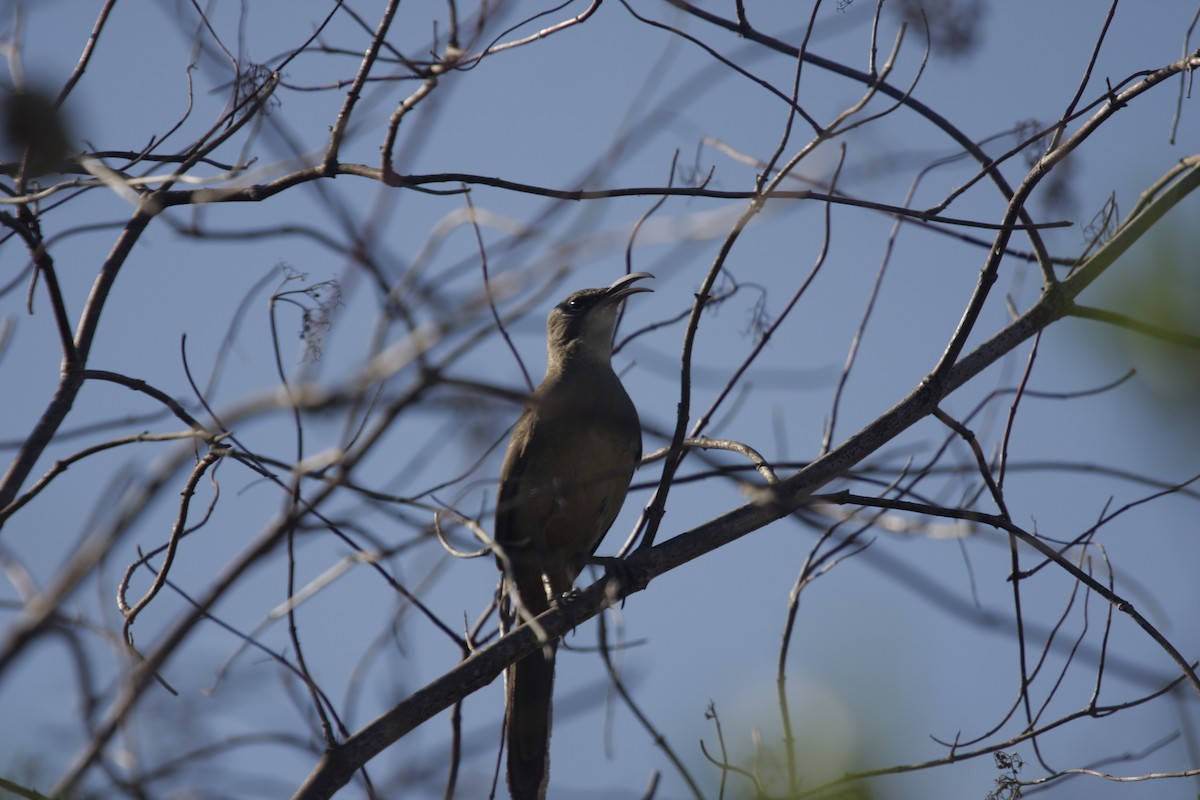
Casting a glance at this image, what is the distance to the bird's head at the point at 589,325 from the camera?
6.61 m

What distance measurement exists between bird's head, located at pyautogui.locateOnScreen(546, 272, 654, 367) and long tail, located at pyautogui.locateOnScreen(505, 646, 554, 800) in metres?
1.91

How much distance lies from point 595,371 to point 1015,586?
118 inches

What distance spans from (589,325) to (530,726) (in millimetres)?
2462

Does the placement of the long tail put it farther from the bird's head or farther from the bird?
the bird's head

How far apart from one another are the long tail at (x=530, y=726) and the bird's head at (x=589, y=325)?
6.27 feet

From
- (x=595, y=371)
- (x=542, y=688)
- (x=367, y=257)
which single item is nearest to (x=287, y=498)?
(x=367, y=257)

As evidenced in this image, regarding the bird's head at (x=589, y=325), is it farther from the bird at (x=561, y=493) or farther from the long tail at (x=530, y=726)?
the long tail at (x=530, y=726)

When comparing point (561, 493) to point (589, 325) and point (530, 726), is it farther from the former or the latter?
point (589, 325)

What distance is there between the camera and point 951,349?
12.5 feet

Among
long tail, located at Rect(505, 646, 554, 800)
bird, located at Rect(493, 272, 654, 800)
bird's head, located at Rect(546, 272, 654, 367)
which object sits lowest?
long tail, located at Rect(505, 646, 554, 800)

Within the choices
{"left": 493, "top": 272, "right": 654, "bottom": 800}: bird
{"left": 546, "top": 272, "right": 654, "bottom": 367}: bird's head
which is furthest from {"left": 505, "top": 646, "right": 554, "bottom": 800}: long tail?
{"left": 546, "top": 272, "right": 654, "bottom": 367}: bird's head

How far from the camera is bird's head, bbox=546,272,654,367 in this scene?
260 inches

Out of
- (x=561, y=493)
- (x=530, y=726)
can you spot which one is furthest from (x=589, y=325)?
(x=530, y=726)

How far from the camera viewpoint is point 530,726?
207 inches
